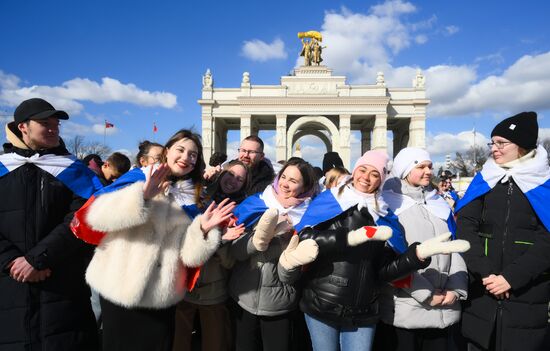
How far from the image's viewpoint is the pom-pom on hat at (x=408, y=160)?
10.6ft

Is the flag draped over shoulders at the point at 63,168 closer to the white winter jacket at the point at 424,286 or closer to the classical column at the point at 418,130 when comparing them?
the white winter jacket at the point at 424,286

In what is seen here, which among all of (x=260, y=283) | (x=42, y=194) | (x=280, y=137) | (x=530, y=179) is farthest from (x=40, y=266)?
(x=280, y=137)

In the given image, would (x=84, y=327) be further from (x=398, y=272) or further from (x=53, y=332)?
(x=398, y=272)

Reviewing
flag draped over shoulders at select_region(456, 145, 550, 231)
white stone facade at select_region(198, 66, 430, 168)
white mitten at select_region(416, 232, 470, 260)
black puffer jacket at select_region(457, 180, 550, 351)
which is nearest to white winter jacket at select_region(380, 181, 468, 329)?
black puffer jacket at select_region(457, 180, 550, 351)

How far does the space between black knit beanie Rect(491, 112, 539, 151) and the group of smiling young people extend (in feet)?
0.04

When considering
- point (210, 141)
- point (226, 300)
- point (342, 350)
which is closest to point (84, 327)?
point (226, 300)

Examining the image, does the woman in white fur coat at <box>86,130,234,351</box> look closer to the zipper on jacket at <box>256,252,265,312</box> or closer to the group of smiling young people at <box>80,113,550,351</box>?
the group of smiling young people at <box>80,113,550,351</box>

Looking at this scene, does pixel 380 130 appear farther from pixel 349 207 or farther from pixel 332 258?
pixel 332 258

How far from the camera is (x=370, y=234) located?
244 centimetres

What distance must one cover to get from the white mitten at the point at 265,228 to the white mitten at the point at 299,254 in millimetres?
191

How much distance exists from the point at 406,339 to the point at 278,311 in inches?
43.8

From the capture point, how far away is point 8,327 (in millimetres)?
2635

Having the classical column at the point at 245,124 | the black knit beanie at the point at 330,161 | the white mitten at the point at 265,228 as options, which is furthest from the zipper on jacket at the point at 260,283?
Answer: the classical column at the point at 245,124

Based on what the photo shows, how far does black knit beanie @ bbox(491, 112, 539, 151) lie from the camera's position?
3051mm
